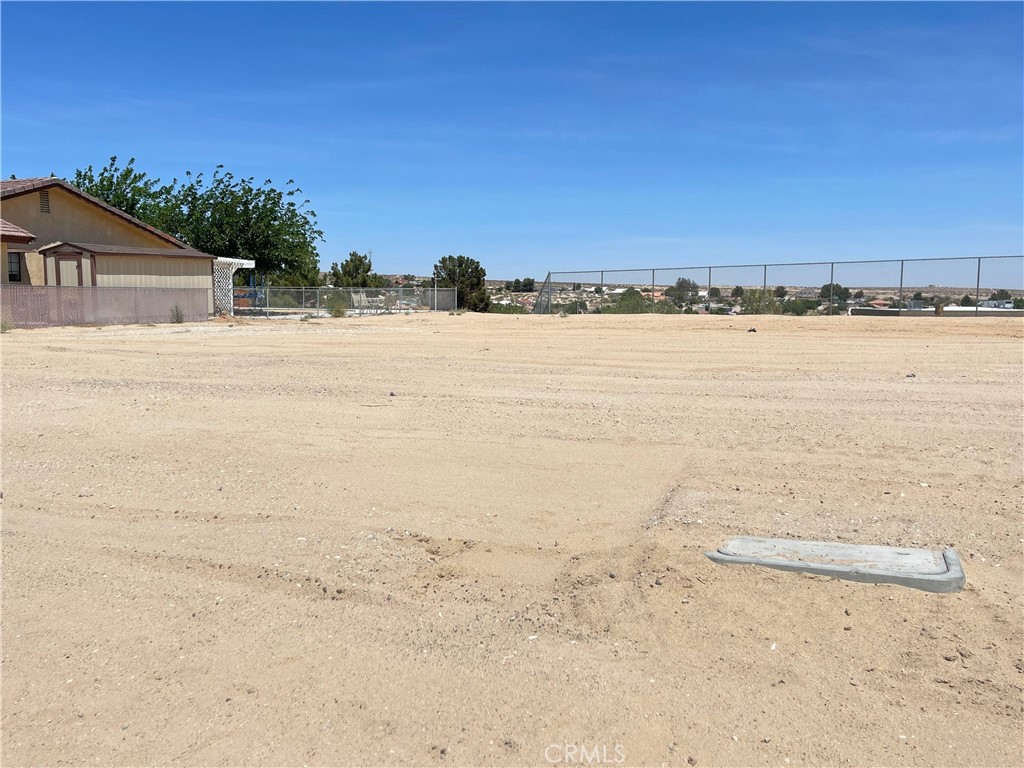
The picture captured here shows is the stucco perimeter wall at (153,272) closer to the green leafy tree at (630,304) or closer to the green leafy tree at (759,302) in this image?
the green leafy tree at (630,304)

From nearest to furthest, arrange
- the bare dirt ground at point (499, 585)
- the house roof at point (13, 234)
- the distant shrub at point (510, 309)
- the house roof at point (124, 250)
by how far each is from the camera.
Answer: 1. the bare dirt ground at point (499, 585)
2. the house roof at point (13, 234)
3. the house roof at point (124, 250)
4. the distant shrub at point (510, 309)

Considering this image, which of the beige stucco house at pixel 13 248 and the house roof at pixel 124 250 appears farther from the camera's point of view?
the house roof at pixel 124 250

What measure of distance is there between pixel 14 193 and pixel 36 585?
33811mm

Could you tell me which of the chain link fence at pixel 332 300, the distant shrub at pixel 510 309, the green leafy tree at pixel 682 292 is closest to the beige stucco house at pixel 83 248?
the chain link fence at pixel 332 300

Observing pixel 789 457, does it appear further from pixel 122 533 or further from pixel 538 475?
pixel 122 533

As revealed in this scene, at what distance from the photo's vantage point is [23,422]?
9.99m

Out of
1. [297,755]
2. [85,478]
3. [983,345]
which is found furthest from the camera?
[983,345]


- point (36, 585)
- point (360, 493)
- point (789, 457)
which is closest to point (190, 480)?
point (360, 493)

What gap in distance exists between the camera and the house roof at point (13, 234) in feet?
103

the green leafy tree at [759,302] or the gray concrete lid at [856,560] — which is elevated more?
the green leafy tree at [759,302]

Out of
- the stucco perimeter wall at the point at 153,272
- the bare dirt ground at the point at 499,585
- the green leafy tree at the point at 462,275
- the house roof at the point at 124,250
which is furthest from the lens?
the green leafy tree at the point at 462,275

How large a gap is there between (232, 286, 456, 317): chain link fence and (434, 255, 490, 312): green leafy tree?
8.89 metres

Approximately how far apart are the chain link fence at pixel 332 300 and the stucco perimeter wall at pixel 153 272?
963 centimetres

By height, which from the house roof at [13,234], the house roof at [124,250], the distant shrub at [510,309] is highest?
the house roof at [13,234]
